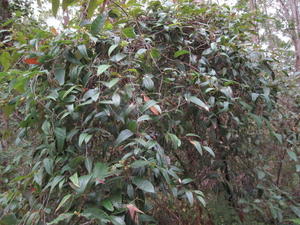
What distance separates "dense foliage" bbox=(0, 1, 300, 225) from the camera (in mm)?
978

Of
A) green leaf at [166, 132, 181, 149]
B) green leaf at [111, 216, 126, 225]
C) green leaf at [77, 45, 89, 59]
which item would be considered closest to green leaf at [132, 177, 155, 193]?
green leaf at [111, 216, 126, 225]

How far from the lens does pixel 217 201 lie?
1882 millimetres

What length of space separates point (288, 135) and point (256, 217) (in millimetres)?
613

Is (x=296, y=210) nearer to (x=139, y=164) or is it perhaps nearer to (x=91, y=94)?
(x=139, y=164)

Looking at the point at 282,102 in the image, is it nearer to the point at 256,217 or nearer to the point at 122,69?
the point at 256,217

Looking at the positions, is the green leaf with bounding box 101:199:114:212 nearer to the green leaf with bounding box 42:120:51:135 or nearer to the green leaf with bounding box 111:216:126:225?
the green leaf with bounding box 111:216:126:225

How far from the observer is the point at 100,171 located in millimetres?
934

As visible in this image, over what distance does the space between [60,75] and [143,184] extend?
588 millimetres

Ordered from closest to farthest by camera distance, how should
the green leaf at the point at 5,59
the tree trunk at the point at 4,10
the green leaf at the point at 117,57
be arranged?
the green leaf at the point at 117,57 → the green leaf at the point at 5,59 → the tree trunk at the point at 4,10

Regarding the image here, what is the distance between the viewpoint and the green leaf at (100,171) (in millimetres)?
905

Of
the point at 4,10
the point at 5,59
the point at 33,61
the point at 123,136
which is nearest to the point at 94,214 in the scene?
the point at 123,136

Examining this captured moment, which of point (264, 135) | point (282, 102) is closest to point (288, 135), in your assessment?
point (264, 135)

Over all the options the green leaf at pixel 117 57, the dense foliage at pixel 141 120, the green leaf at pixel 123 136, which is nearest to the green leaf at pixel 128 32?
the dense foliage at pixel 141 120

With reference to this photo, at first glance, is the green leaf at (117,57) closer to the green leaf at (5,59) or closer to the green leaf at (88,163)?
the green leaf at (88,163)
